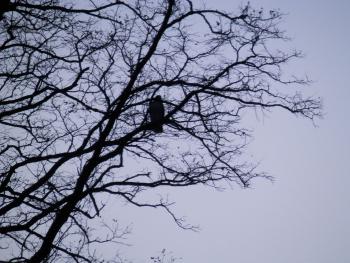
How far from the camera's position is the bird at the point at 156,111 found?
5581 mm

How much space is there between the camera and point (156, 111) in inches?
255

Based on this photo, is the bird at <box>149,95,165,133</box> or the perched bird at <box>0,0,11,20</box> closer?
the perched bird at <box>0,0,11,20</box>

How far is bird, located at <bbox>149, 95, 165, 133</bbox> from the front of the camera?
558cm

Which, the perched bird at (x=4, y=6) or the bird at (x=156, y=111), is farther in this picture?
the bird at (x=156, y=111)

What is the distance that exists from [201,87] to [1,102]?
3192 mm

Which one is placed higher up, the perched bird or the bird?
the perched bird

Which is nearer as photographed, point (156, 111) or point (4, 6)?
point (4, 6)

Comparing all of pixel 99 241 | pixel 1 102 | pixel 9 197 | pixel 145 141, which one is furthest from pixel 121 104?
pixel 99 241

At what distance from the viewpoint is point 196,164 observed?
21.0ft

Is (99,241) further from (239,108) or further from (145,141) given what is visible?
(239,108)

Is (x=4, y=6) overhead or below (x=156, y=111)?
overhead

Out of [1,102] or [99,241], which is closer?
[1,102]

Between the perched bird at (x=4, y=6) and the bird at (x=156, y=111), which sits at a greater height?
the perched bird at (x=4, y=6)

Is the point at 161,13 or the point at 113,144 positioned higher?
the point at 161,13
